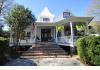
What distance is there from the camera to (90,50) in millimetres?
15398

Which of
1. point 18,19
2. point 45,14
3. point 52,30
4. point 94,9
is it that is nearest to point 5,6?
point 18,19

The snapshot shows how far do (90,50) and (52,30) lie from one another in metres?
16.3

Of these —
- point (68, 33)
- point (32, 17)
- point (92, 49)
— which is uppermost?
point (32, 17)

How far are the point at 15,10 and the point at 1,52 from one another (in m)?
9.06

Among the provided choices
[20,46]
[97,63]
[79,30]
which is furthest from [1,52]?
[79,30]

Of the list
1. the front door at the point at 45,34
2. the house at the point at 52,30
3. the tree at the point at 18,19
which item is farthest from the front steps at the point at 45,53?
the front door at the point at 45,34

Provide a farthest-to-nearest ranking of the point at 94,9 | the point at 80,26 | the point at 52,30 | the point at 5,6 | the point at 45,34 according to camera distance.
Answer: the point at 45,34
the point at 52,30
the point at 94,9
the point at 5,6
the point at 80,26

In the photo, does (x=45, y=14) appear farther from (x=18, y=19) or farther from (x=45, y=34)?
(x=18, y=19)

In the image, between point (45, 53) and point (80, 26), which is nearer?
point (45, 53)

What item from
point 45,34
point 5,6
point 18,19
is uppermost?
point 5,6

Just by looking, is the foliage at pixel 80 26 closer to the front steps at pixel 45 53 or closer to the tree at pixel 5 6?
the front steps at pixel 45 53

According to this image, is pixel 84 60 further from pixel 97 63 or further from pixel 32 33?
pixel 32 33

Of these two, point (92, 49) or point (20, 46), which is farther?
point (20, 46)

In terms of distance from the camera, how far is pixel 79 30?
86.4ft
